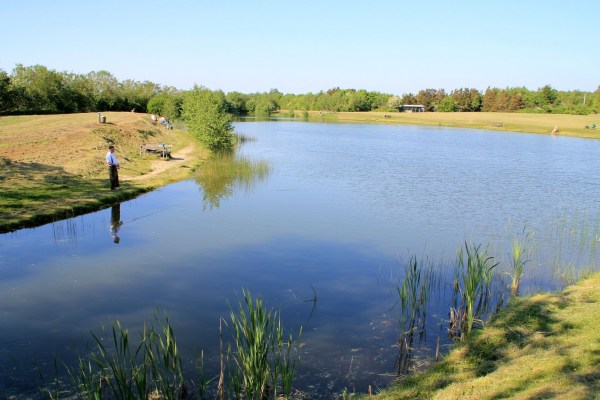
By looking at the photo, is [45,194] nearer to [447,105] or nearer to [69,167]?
[69,167]

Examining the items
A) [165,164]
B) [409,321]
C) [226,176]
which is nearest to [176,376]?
[409,321]

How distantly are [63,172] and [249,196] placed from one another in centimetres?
976

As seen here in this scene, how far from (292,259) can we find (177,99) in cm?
7162

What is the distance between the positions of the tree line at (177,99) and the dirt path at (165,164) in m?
6.67

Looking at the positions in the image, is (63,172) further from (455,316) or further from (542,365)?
(542,365)

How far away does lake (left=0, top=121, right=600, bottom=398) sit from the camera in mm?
9008

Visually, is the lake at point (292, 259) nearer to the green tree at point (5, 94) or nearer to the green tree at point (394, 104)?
the green tree at point (5, 94)

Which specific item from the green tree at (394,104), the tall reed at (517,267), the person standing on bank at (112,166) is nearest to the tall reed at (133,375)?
the tall reed at (517,267)

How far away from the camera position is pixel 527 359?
24.3ft

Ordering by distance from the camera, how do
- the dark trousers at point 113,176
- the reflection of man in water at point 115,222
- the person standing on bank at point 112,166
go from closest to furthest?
1. the reflection of man in water at point 115,222
2. the person standing on bank at point 112,166
3. the dark trousers at point 113,176

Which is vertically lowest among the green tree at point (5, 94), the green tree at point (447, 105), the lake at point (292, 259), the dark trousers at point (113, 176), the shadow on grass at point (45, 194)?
the lake at point (292, 259)

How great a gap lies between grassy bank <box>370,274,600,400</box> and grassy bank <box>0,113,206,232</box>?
47.6 feet

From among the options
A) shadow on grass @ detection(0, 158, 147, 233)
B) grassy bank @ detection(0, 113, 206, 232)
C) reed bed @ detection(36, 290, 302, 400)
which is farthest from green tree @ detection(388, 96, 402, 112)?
reed bed @ detection(36, 290, 302, 400)

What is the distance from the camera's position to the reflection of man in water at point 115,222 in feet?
52.0
